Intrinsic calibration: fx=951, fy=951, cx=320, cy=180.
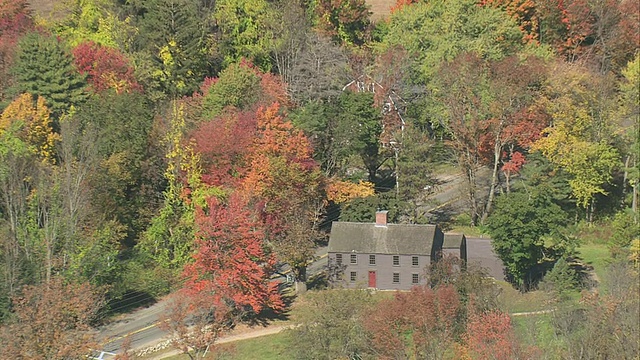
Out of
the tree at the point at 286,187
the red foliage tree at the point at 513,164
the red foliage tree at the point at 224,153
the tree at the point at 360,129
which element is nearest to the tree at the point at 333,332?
the tree at the point at 286,187

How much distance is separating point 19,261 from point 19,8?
4136cm

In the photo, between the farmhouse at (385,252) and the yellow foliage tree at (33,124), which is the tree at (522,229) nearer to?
the farmhouse at (385,252)

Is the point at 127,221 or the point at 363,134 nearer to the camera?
the point at 127,221

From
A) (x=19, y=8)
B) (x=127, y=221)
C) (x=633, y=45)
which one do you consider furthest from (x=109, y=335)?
(x=633, y=45)

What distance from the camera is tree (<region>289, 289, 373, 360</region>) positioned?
51188 mm

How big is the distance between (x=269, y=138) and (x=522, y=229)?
19.5m

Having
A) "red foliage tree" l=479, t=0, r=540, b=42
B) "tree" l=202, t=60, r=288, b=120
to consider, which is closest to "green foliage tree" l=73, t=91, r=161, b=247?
"tree" l=202, t=60, r=288, b=120

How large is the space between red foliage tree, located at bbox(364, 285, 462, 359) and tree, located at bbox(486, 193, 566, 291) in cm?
1177

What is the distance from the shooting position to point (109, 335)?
59.5 metres

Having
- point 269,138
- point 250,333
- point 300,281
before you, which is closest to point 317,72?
point 269,138

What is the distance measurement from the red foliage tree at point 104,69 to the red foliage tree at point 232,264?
21.1 metres

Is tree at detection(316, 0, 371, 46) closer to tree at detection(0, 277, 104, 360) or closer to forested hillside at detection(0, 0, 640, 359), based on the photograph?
forested hillside at detection(0, 0, 640, 359)

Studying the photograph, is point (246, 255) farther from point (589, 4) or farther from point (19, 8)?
point (589, 4)

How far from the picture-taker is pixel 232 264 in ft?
197
